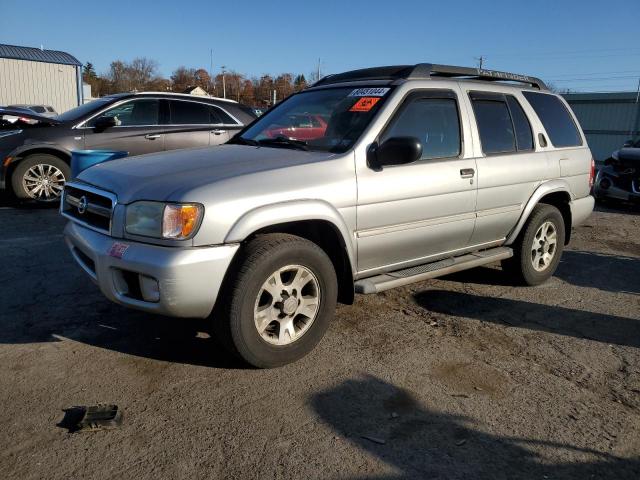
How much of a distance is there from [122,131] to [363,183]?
5.50 meters

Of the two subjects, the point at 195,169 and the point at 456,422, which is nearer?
the point at 456,422

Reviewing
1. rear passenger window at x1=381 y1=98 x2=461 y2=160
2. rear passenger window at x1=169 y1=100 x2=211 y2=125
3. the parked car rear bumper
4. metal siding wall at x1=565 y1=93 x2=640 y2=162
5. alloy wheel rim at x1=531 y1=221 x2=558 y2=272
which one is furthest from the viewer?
metal siding wall at x1=565 y1=93 x2=640 y2=162

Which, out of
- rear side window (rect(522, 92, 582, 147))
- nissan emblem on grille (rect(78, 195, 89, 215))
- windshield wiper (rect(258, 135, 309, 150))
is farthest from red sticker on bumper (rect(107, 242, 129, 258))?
rear side window (rect(522, 92, 582, 147))

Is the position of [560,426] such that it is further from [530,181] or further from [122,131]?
[122,131]

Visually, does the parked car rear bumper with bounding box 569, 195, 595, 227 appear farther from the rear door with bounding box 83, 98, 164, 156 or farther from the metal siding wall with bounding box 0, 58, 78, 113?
the metal siding wall with bounding box 0, 58, 78, 113

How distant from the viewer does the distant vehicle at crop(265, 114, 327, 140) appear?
13.3 feet

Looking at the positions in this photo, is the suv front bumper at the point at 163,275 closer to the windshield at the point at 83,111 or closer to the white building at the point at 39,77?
the windshield at the point at 83,111

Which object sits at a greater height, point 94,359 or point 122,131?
point 122,131

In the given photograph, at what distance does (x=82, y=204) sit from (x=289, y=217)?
4.59ft

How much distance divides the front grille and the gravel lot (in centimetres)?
86

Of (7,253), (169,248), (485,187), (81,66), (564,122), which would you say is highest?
(81,66)

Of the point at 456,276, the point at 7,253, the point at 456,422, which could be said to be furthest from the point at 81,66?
the point at 456,422

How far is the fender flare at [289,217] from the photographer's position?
121 inches

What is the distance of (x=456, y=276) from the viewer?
5.56 m
